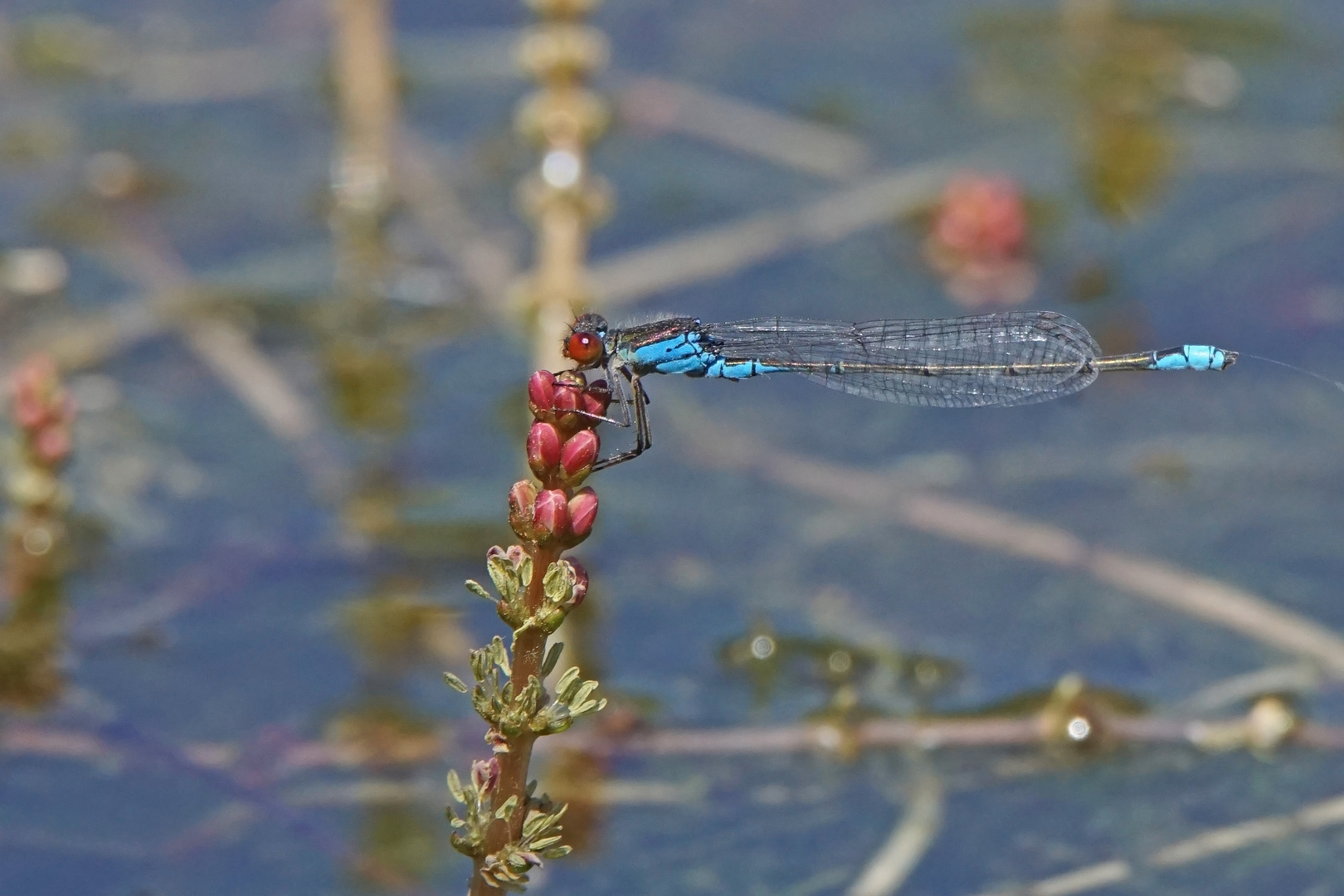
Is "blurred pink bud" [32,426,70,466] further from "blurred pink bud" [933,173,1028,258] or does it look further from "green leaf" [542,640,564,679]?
"blurred pink bud" [933,173,1028,258]

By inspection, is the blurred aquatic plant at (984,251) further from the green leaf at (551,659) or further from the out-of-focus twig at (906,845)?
the green leaf at (551,659)

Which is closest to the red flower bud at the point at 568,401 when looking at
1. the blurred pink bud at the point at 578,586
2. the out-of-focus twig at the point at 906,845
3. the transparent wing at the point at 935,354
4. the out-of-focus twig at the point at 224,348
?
the blurred pink bud at the point at 578,586

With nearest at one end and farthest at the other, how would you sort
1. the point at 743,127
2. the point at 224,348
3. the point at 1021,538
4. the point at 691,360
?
the point at 691,360, the point at 1021,538, the point at 224,348, the point at 743,127

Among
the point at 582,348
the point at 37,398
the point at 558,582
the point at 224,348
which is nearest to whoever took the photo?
the point at 558,582

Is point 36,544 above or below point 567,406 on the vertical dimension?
above

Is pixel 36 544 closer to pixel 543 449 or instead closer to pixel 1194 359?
pixel 543 449

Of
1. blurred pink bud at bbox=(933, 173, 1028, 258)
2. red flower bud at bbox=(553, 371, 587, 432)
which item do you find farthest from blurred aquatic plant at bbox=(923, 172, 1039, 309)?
red flower bud at bbox=(553, 371, 587, 432)

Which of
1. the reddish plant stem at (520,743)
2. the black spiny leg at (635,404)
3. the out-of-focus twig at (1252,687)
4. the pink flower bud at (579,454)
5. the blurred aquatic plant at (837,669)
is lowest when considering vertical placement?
the reddish plant stem at (520,743)

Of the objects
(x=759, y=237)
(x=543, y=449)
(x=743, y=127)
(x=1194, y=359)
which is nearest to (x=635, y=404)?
(x=1194, y=359)
